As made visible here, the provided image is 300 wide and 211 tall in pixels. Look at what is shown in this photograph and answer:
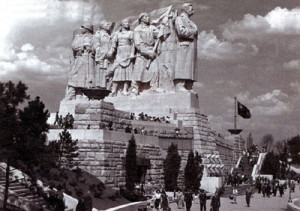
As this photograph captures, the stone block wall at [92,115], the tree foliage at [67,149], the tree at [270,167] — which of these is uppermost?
the stone block wall at [92,115]

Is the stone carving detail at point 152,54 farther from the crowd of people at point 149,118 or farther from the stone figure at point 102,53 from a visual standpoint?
the crowd of people at point 149,118

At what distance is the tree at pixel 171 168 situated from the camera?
34.1m

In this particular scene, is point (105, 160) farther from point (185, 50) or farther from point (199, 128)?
point (185, 50)

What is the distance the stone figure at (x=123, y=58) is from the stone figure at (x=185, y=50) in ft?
15.2

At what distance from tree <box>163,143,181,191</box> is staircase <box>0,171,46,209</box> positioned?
1686 centimetres

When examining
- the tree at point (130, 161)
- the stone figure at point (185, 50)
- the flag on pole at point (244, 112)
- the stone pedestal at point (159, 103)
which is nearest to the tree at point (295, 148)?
the flag on pole at point (244, 112)

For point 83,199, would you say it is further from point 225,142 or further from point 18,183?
point 225,142

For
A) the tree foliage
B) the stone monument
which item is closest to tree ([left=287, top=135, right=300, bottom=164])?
the stone monument

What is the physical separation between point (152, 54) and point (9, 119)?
29620 mm

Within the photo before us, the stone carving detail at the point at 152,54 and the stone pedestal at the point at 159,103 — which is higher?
the stone carving detail at the point at 152,54

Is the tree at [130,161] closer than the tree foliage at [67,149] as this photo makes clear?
No

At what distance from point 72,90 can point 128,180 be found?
22766mm

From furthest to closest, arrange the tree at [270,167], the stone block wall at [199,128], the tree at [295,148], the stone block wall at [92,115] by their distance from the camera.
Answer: the tree at [295,148], the tree at [270,167], the stone block wall at [199,128], the stone block wall at [92,115]

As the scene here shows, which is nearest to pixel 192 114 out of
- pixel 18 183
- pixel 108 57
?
pixel 108 57
